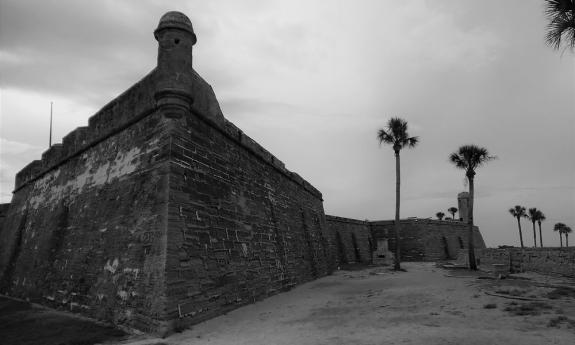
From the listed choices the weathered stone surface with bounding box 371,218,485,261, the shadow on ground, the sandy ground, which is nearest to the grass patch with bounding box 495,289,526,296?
the sandy ground

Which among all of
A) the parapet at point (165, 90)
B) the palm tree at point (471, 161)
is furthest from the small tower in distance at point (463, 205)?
the parapet at point (165, 90)

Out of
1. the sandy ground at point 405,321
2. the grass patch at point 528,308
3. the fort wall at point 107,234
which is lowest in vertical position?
the sandy ground at point 405,321

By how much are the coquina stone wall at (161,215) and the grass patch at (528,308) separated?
584 centimetres

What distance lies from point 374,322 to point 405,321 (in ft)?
1.86

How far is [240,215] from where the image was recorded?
991 centimetres

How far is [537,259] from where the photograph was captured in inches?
615

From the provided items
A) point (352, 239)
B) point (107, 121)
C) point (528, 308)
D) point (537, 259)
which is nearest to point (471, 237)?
point (537, 259)

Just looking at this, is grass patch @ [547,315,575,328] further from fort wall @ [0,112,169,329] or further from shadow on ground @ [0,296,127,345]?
shadow on ground @ [0,296,127,345]

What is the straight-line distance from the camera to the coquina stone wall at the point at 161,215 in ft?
23.1

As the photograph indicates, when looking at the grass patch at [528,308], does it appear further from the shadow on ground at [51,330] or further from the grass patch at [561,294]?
the shadow on ground at [51,330]

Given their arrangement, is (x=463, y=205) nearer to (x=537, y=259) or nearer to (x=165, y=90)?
(x=537, y=259)

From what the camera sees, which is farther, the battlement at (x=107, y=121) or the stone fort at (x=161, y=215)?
the battlement at (x=107, y=121)

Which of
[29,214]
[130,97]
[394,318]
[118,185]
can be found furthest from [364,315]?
[29,214]

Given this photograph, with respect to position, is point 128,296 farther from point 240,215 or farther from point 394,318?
point 394,318
